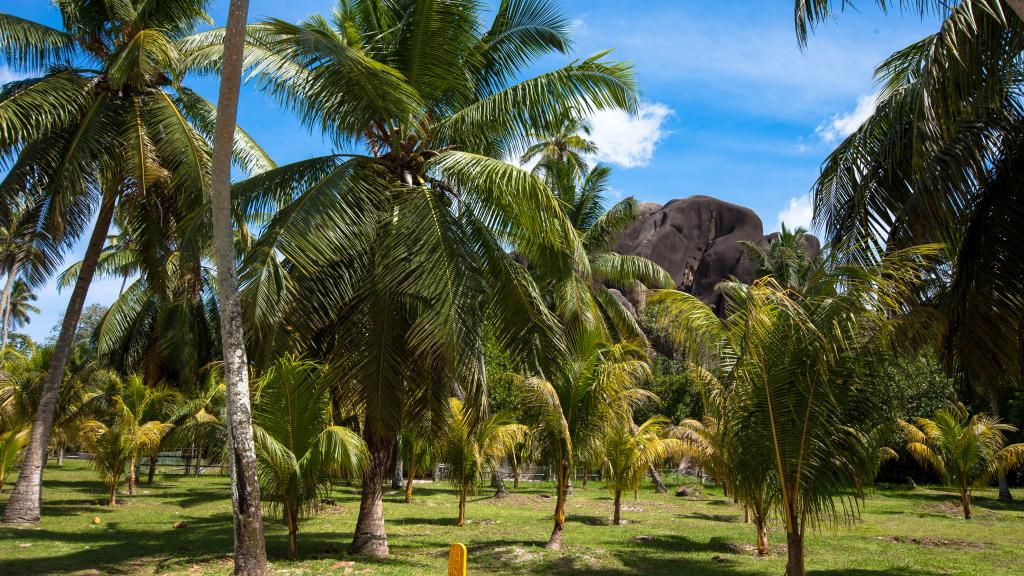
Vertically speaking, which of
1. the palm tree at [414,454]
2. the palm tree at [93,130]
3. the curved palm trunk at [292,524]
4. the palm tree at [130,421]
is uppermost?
the palm tree at [93,130]

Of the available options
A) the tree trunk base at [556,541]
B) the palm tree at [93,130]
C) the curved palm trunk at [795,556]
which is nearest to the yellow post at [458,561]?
the curved palm trunk at [795,556]

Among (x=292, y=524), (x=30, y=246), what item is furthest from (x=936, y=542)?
(x=30, y=246)

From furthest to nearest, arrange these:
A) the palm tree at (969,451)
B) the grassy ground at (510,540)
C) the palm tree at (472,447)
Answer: the palm tree at (969,451), the palm tree at (472,447), the grassy ground at (510,540)

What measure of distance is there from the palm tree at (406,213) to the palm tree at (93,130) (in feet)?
8.70

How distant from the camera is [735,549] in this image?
13.5 metres

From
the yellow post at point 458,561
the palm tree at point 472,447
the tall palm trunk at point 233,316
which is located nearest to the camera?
the yellow post at point 458,561

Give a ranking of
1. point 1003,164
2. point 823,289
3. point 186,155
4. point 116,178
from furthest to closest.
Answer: point 116,178 < point 186,155 < point 823,289 < point 1003,164

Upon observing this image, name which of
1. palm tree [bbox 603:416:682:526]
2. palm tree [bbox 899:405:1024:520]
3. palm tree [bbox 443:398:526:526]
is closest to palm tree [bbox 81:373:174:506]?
palm tree [bbox 443:398:526:526]

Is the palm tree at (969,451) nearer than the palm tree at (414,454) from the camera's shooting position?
No

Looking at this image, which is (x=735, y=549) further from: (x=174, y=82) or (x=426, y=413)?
(x=174, y=82)

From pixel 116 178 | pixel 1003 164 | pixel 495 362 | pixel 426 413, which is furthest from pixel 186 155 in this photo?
pixel 495 362

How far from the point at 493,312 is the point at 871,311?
5.38 m

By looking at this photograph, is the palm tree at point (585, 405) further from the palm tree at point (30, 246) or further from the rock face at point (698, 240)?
the rock face at point (698, 240)

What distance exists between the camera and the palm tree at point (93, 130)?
42.3 feet
